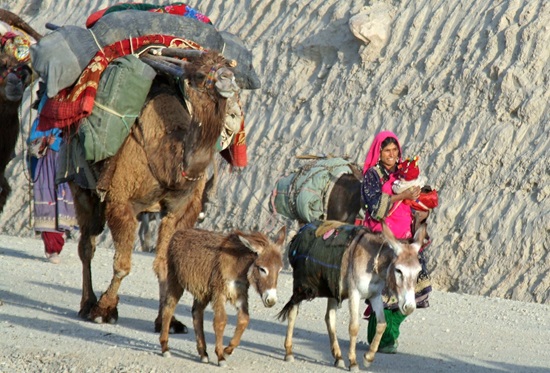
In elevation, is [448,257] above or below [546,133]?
below

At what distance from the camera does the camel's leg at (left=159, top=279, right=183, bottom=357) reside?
8.59 metres

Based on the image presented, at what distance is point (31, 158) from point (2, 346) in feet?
26.0

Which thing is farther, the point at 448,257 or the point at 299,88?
the point at 299,88

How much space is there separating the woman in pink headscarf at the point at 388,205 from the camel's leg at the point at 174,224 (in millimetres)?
1594

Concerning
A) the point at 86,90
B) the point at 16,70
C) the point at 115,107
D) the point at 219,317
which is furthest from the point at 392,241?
the point at 16,70

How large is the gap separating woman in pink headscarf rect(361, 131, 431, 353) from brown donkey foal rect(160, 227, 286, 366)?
137 cm

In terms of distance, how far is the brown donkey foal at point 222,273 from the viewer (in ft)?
26.2

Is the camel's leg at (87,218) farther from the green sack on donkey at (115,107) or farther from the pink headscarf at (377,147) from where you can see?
the pink headscarf at (377,147)

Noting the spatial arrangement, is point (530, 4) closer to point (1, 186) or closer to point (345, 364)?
point (1, 186)

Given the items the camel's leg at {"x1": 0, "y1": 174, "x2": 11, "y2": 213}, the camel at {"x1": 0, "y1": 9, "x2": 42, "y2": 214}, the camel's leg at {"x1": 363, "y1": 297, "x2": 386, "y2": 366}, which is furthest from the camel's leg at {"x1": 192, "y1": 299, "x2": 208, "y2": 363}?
the camel's leg at {"x1": 0, "y1": 174, "x2": 11, "y2": 213}

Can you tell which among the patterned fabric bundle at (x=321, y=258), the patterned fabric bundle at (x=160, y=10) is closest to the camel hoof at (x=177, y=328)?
the patterned fabric bundle at (x=321, y=258)

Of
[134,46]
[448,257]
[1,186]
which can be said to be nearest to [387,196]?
[134,46]

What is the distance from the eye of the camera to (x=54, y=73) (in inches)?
413

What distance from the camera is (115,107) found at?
403 inches
